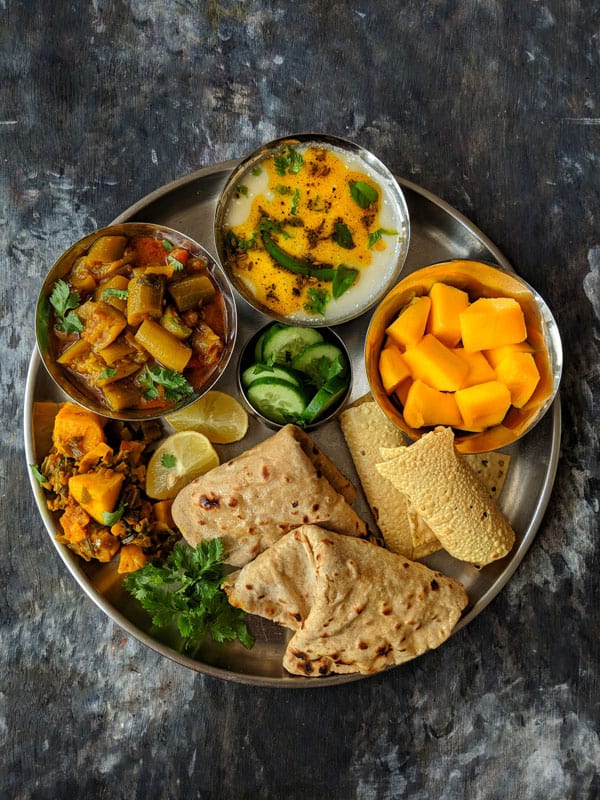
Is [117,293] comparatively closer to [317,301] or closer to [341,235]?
[317,301]

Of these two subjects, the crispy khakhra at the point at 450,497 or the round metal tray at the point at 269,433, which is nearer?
the crispy khakhra at the point at 450,497

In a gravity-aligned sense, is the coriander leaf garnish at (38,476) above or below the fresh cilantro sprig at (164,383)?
below

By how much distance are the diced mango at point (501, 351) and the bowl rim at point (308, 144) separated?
528 millimetres

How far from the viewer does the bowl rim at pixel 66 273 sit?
2846 millimetres

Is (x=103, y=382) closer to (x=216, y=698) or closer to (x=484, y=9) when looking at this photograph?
(x=216, y=698)

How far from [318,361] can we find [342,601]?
105 centimetres

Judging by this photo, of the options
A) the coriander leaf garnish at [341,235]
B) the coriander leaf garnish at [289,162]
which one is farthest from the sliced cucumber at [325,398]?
the coriander leaf garnish at [289,162]

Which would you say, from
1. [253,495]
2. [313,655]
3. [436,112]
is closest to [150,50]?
[436,112]

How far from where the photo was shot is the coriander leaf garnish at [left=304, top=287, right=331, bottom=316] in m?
3.00

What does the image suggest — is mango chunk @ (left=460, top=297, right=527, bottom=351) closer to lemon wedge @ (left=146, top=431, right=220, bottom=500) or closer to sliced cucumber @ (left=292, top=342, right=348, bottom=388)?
sliced cucumber @ (left=292, top=342, right=348, bottom=388)

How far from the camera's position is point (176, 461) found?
3.09 m

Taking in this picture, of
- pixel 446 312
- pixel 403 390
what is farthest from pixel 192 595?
pixel 446 312

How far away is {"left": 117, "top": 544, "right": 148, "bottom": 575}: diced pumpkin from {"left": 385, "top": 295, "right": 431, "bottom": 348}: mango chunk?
1473mm

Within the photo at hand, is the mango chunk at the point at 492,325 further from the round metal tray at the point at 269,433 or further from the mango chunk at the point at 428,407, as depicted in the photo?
the round metal tray at the point at 269,433
